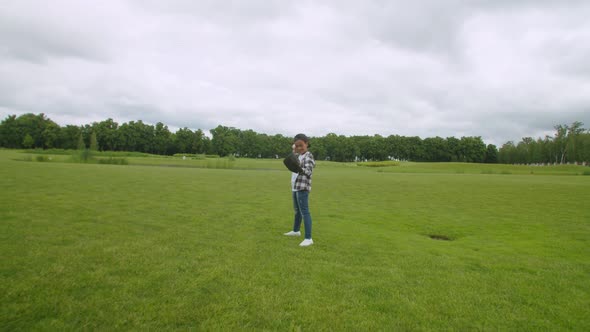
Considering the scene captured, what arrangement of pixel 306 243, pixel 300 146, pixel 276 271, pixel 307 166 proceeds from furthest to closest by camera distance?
pixel 300 146
pixel 307 166
pixel 306 243
pixel 276 271

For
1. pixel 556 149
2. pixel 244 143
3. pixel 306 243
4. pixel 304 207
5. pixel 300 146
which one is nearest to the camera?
pixel 306 243

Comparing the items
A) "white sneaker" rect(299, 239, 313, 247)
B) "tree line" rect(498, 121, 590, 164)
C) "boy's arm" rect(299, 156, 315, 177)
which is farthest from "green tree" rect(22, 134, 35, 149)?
"tree line" rect(498, 121, 590, 164)

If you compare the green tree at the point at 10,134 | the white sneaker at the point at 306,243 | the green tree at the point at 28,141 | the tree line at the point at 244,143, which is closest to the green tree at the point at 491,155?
the tree line at the point at 244,143

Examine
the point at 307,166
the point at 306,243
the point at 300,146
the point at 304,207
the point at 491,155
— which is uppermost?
the point at 491,155

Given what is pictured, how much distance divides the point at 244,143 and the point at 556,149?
11092 cm

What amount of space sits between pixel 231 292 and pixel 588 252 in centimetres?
887

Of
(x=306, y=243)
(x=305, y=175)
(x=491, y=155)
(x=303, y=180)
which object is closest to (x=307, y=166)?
(x=305, y=175)

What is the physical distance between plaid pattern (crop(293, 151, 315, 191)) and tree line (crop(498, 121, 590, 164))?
105 m

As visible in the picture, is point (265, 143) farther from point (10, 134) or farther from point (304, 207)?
point (304, 207)

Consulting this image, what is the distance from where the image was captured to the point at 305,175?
8.19 metres

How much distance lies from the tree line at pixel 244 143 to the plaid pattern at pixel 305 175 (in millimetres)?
119698

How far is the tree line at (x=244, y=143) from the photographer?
4183 inches

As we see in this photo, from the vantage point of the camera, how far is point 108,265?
5.77 meters

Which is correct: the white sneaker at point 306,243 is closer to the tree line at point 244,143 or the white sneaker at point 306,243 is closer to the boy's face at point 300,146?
the boy's face at point 300,146
